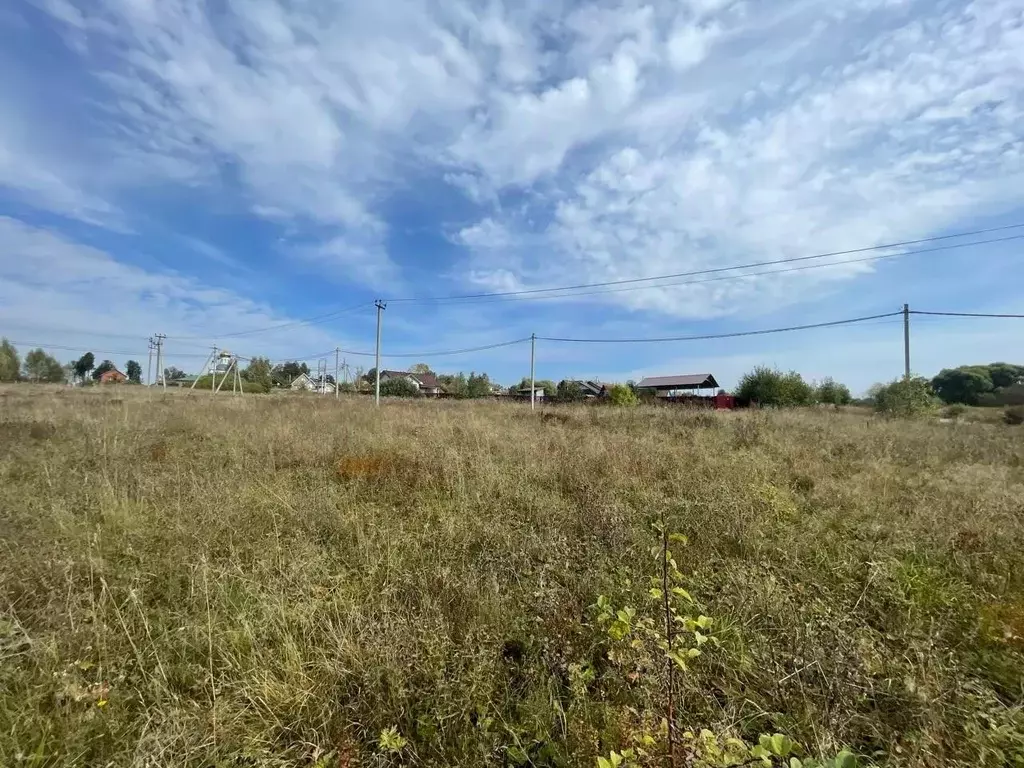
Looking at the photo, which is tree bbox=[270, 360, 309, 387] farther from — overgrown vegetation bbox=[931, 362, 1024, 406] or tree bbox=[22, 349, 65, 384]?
overgrown vegetation bbox=[931, 362, 1024, 406]

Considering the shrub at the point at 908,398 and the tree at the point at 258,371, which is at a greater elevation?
the tree at the point at 258,371

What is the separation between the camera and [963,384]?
139 ft

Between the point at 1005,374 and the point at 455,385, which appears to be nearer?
the point at 1005,374

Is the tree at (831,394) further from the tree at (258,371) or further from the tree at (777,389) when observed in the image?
the tree at (258,371)

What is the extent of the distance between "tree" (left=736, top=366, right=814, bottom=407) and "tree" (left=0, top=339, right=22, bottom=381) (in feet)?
250

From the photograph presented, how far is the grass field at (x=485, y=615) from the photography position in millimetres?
2004

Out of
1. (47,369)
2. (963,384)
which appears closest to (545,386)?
(963,384)

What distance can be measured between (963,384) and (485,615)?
2335 inches

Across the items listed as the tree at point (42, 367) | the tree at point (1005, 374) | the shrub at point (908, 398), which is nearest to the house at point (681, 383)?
the tree at point (1005, 374)

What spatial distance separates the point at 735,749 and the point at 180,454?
8027 millimetres

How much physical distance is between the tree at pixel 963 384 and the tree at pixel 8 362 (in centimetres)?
9520

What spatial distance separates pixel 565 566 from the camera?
346cm

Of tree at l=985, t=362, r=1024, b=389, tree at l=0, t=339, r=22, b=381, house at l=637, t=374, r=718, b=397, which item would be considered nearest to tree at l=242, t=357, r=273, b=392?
tree at l=0, t=339, r=22, b=381

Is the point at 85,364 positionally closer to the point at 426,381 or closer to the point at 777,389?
the point at 426,381
